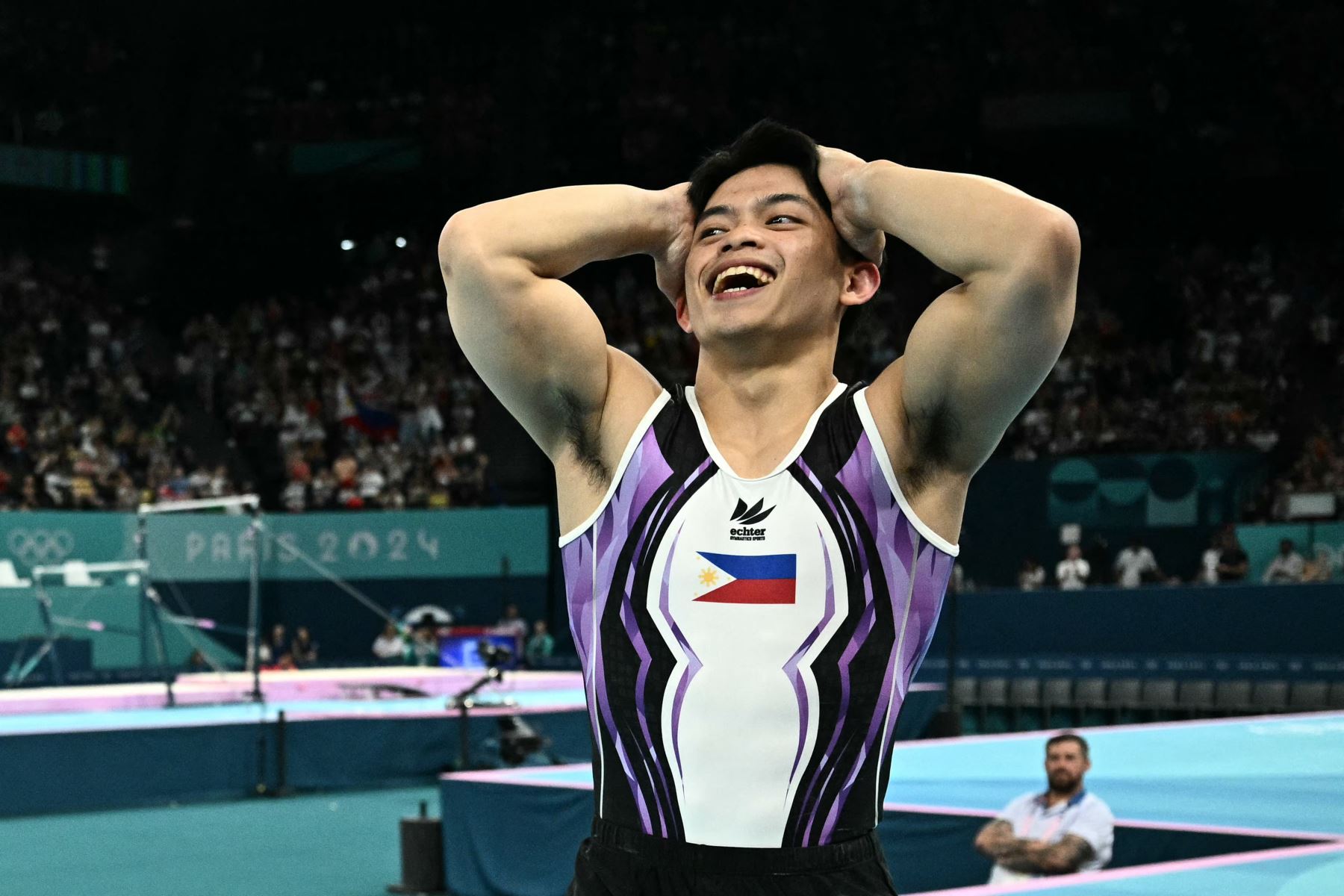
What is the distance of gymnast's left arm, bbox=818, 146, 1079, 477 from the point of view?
2229mm

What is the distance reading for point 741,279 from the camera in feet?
7.97

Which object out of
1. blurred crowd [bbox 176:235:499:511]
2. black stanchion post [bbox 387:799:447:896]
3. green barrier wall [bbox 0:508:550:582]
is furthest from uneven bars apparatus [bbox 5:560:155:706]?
black stanchion post [bbox 387:799:447:896]

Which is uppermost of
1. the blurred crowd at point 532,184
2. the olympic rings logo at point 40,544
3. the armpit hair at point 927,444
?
the blurred crowd at point 532,184

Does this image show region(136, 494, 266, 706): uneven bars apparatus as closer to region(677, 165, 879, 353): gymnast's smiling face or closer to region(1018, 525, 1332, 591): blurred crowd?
region(1018, 525, 1332, 591): blurred crowd

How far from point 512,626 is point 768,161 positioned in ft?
62.4

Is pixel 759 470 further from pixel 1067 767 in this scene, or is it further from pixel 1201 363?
pixel 1201 363

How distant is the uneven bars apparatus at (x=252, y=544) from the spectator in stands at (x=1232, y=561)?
978cm

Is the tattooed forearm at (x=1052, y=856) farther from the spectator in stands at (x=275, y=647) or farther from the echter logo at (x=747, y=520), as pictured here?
the spectator in stands at (x=275, y=647)

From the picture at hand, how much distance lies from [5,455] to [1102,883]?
786 inches

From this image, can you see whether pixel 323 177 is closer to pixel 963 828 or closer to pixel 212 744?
pixel 212 744

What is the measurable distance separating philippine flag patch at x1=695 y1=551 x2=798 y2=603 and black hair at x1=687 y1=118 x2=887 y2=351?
0.54m

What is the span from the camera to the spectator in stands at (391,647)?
838 inches

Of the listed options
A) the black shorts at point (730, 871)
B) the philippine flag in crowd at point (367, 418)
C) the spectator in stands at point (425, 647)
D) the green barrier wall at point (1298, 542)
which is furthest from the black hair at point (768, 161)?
the philippine flag in crowd at point (367, 418)

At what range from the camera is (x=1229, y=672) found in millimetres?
15016
